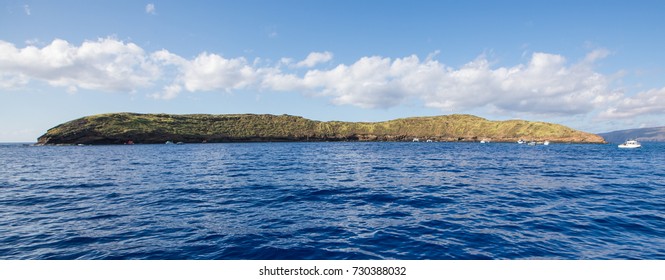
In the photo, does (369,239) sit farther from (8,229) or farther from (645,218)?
(8,229)

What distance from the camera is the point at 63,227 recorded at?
15164 millimetres

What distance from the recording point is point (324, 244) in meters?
12.4

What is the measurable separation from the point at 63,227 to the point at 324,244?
13242 millimetres

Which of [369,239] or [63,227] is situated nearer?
[369,239]

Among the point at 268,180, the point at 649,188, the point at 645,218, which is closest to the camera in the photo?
the point at 645,218

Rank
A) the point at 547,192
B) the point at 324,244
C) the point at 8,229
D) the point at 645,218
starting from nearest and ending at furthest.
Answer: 1. the point at 324,244
2. the point at 8,229
3. the point at 645,218
4. the point at 547,192

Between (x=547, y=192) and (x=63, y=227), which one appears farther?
(x=547, y=192)
